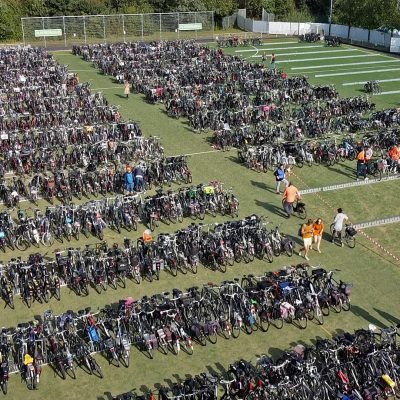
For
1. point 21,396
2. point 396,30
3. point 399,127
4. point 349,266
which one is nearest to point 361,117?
point 399,127

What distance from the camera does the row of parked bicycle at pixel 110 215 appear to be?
1681cm

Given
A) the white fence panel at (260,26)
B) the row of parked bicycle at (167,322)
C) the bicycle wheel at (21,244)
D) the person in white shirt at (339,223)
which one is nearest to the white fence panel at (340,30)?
the white fence panel at (260,26)

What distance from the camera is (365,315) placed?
1373 centimetres

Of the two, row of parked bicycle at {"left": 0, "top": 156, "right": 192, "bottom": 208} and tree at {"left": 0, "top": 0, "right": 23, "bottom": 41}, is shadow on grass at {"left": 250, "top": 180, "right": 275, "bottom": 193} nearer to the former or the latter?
row of parked bicycle at {"left": 0, "top": 156, "right": 192, "bottom": 208}

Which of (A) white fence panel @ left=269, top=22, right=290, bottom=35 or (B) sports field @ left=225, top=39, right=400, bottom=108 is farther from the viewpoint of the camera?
(A) white fence panel @ left=269, top=22, right=290, bottom=35

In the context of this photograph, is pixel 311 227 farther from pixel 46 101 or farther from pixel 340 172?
pixel 46 101

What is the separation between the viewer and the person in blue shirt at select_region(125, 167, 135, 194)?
64.4ft

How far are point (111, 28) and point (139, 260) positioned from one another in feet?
134

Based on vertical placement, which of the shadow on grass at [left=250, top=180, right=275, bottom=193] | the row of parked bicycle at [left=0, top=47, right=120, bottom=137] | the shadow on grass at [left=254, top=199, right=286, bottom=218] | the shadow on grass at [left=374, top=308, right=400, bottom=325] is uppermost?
the row of parked bicycle at [left=0, top=47, right=120, bottom=137]

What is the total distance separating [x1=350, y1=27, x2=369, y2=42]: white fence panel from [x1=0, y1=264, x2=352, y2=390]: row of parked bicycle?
4260 cm

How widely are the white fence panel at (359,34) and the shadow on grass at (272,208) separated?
121 feet

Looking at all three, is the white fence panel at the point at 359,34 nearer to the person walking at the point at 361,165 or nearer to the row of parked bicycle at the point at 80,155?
the person walking at the point at 361,165

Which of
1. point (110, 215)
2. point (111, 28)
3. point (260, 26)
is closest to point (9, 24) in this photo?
point (111, 28)

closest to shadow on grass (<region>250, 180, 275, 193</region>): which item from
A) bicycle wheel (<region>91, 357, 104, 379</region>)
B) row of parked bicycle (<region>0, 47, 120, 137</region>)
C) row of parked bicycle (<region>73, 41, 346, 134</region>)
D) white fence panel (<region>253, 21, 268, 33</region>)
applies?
row of parked bicycle (<region>73, 41, 346, 134</region>)
